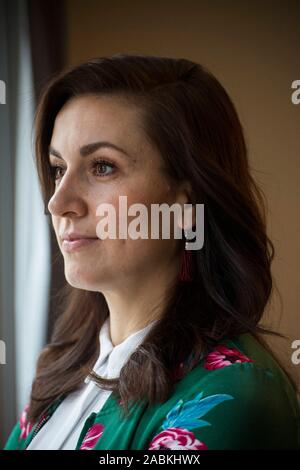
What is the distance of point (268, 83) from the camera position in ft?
3.07

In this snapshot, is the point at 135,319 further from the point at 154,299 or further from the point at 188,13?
the point at 188,13

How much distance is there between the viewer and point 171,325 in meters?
0.84

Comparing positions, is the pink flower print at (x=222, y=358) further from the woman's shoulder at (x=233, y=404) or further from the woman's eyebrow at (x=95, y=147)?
the woman's eyebrow at (x=95, y=147)

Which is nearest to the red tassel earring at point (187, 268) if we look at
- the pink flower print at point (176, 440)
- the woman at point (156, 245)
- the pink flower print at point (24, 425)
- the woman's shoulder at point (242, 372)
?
the woman at point (156, 245)

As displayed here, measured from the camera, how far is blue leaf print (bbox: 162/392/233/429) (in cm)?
72

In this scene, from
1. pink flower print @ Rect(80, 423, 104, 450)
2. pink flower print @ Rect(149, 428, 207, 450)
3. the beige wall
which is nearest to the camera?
pink flower print @ Rect(149, 428, 207, 450)

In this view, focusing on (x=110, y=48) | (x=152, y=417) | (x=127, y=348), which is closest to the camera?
(x=152, y=417)

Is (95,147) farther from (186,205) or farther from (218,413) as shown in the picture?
(218,413)

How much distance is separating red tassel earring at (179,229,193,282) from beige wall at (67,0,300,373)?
150mm

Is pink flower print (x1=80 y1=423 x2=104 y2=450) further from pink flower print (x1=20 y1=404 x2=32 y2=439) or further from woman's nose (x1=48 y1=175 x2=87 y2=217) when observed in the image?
woman's nose (x1=48 y1=175 x2=87 y2=217)

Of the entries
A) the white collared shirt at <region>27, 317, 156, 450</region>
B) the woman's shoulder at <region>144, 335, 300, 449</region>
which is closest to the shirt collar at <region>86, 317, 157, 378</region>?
the white collared shirt at <region>27, 317, 156, 450</region>

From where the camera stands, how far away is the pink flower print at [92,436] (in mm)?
809
